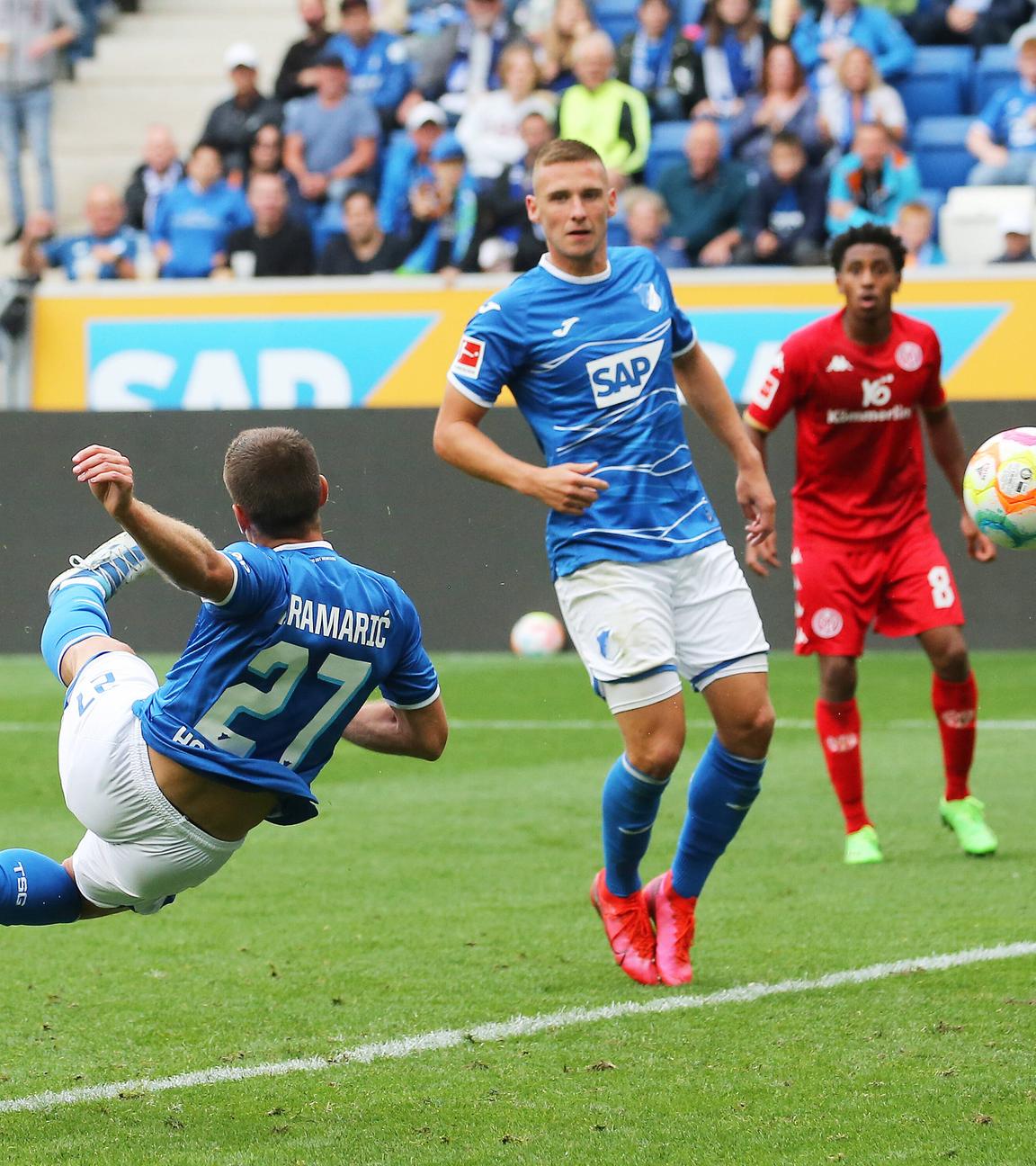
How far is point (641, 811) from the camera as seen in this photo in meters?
5.23

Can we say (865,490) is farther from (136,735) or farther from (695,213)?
(695,213)

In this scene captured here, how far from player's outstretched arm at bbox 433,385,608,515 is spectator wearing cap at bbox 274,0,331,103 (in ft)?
40.8

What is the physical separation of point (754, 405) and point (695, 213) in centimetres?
758

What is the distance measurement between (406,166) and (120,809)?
11873 millimetres

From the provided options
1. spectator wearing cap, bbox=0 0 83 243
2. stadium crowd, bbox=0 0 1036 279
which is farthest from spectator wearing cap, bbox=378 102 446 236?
spectator wearing cap, bbox=0 0 83 243

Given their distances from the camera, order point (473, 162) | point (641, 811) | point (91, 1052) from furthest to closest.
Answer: point (473, 162) → point (641, 811) → point (91, 1052)

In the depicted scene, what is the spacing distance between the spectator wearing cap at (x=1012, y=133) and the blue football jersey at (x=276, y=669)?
36.0ft

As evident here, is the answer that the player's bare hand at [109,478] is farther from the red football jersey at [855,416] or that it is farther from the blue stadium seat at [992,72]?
the blue stadium seat at [992,72]

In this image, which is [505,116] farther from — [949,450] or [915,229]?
[949,450]

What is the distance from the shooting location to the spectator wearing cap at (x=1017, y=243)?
42.6 feet

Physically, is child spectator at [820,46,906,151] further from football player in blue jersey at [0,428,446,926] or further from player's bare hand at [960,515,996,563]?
football player in blue jersey at [0,428,446,926]

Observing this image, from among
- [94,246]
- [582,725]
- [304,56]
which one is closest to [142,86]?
[304,56]

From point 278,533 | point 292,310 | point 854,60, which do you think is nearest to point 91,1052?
point 278,533

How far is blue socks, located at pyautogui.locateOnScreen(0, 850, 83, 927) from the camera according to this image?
399cm
